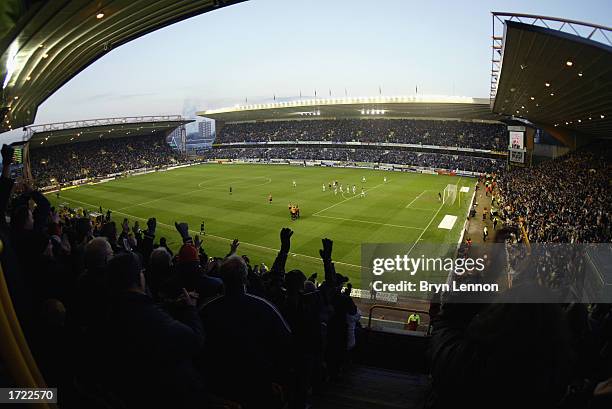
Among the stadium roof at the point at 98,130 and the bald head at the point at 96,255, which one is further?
the stadium roof at the point at 98,130

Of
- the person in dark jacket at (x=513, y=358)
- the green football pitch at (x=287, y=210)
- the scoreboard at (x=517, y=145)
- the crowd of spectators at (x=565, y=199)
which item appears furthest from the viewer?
the scoreboard at (x=517, y=145)

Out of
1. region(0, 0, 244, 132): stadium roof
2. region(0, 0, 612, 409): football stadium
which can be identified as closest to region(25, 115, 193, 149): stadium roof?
region(0, 0, 612, 409): football stadium

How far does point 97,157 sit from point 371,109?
1913 inches

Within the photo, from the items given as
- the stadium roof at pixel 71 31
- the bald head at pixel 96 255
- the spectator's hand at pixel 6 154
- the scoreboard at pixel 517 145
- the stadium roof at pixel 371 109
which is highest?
the stadium roof at pixel 371 109

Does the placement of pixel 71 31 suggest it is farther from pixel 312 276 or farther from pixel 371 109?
pixel 371 109

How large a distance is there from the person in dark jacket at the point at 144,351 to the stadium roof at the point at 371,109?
2148 inches

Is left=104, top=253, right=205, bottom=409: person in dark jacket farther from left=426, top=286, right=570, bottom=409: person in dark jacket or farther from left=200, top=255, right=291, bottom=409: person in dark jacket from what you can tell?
left=426, top=286, right=570, bottom=409: person in dark jacket

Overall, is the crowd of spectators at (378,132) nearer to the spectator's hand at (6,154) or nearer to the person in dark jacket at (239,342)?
the spectator's hand at (6,154)

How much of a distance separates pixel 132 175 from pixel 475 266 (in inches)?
2534

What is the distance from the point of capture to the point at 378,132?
76375mm

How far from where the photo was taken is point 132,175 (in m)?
60.8

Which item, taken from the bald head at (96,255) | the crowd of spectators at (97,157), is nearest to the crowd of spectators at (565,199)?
the bald head at (96,255)

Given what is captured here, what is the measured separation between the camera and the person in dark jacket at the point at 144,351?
2277 millimetres

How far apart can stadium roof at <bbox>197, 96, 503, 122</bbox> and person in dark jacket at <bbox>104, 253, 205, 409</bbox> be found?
5455cm
